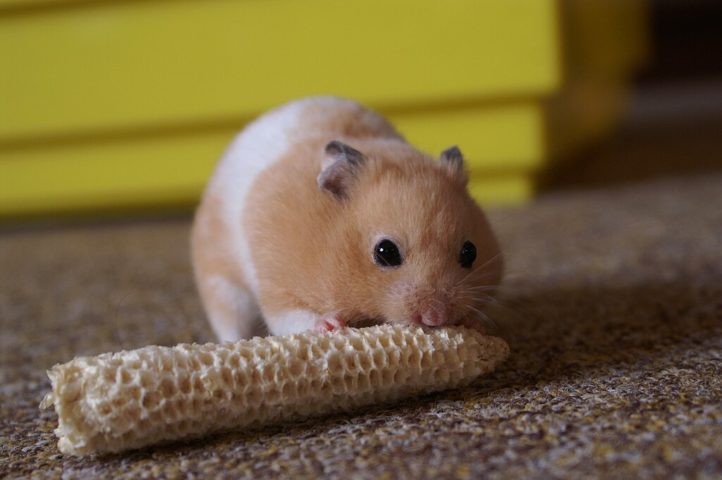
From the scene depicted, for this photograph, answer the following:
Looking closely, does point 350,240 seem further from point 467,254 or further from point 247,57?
point 247,57

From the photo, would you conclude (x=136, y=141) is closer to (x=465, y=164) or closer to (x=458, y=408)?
(x=465, y=164)

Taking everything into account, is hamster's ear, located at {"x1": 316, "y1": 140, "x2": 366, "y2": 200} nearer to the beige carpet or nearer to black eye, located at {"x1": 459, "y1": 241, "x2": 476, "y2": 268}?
black eye, located at {"x1": 459, "y1": 241, "x2": 476, "y2": 268}

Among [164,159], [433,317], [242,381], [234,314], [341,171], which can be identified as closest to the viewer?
[242,381]

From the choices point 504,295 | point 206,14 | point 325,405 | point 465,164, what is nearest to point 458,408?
point 325,405

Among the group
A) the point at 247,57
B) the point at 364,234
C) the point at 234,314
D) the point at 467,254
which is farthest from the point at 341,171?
the point at 247,57

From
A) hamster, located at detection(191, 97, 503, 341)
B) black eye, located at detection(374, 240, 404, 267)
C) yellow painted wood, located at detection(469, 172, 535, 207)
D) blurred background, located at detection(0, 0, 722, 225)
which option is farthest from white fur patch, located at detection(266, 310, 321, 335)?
yellow painted wood, located at detection(469, 172, 535, 207)

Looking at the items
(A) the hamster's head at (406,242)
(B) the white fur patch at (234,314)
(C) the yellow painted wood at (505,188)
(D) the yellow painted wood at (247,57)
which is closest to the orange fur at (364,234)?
(A) the hamster's head at (406,242)

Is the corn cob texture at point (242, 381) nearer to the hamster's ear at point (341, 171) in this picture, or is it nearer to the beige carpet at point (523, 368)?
the beige carpet at point (523, 368)
